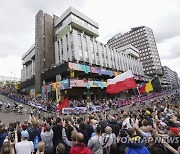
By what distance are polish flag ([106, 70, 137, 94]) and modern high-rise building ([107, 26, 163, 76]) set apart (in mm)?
107048

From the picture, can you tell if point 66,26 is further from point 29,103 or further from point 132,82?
point 132,82

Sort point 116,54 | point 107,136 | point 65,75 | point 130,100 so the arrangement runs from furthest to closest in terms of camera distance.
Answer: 1. point 116,54
2. point 65,75
3. point 130,100
4. point 107,136

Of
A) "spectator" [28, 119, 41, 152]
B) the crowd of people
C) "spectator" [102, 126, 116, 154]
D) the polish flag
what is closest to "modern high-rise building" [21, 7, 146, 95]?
the polish flag

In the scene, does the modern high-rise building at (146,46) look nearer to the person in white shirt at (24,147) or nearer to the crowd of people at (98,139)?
the crowd of people at (98,139)

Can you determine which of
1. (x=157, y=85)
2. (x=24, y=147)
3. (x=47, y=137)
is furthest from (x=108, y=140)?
(x=157, y=85)

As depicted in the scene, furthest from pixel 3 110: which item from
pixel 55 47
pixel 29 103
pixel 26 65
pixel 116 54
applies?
pixel 26 65

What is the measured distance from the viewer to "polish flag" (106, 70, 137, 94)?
11680 millimetres

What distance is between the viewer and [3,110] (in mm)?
22312

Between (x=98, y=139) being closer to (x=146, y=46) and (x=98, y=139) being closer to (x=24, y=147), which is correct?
(x=24, y=147)

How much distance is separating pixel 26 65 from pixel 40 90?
110ft

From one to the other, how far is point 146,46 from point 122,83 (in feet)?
371

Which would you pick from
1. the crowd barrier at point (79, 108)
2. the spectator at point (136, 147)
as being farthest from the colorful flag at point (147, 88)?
the spectator at point (136, 147)

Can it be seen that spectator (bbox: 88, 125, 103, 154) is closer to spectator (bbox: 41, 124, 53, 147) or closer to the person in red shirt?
the person in red shirt

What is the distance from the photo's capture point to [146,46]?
117562 mm
